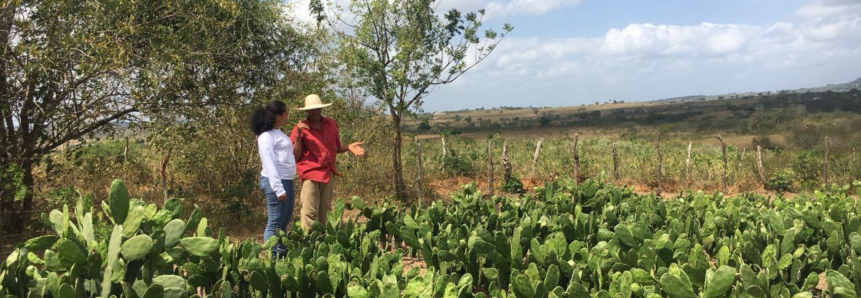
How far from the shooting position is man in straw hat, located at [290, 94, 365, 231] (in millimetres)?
4605

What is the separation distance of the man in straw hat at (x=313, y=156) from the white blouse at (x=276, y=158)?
0.29 meters

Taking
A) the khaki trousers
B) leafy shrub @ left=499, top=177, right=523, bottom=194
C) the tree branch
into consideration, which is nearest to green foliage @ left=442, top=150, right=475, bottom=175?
leafy shrub @ left=499, top=177, right=523, bottom=194

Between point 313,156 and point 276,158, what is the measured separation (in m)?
0.49

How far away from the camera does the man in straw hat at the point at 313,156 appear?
461 centimetres

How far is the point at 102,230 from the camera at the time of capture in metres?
2.69

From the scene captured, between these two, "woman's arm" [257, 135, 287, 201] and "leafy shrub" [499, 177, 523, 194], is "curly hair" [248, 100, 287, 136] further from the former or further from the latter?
Result: "leafy shrub" [499, 177, 523, 194]

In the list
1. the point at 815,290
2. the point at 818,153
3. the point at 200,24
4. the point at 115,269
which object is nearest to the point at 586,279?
the point at 815,290

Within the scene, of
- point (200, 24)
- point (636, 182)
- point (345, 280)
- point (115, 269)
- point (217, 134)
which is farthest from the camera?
point (636, 182)

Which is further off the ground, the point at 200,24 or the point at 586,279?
the point at 200,24

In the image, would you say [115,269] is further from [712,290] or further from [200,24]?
[200,24]

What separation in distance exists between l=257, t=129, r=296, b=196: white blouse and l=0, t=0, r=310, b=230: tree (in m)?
2.11

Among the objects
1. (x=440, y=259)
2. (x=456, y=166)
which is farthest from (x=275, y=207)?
(x=456, y=166)

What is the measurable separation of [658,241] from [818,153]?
1326cm

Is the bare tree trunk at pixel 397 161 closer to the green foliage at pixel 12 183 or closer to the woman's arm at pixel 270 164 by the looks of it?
the woman's arm at pixel 270 164
